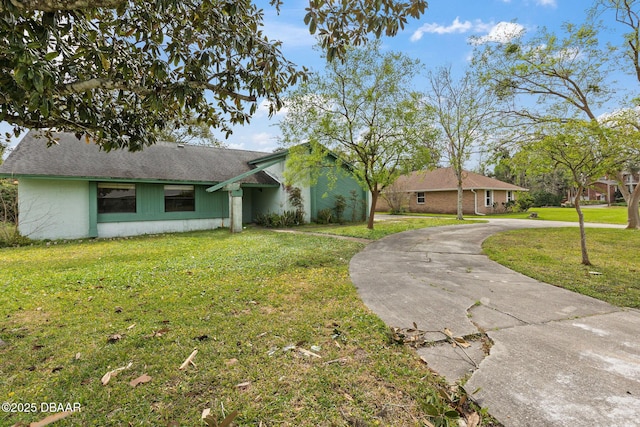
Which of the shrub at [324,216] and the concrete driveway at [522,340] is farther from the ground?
the shrub at [324,216]

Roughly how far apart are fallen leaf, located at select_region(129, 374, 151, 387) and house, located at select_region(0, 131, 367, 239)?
965 cm

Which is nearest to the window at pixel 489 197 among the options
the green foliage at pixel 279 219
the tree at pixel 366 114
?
the tree at pixel 366 114

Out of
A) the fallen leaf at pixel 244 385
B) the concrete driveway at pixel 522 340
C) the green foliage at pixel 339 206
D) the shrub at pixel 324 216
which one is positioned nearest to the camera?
the concrete driveway at pixel 522 340

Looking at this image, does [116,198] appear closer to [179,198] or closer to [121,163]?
[121,163]

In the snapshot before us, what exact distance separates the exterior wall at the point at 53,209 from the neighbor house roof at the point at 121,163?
2.12 ft

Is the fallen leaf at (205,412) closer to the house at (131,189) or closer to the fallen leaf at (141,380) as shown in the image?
the fallen leaf at (141,380)

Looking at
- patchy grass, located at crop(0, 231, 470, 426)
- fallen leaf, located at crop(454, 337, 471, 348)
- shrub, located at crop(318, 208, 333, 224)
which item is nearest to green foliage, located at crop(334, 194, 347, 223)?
shrub, located at crop(318, 208, 333, 224)

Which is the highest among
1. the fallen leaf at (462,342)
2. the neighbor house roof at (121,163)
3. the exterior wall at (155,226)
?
the neighbor house roof at (121,163)

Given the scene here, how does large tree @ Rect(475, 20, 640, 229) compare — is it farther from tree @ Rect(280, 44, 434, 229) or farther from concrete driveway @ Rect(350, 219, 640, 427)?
concrete driveway @ Rect(350, 219, 640, 427)

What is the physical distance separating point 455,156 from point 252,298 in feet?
61.0

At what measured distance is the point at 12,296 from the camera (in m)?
4.65

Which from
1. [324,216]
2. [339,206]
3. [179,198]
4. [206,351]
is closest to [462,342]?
[206,351]

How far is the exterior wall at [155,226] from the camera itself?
39.5 ft

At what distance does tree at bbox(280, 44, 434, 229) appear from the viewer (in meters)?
11.7
